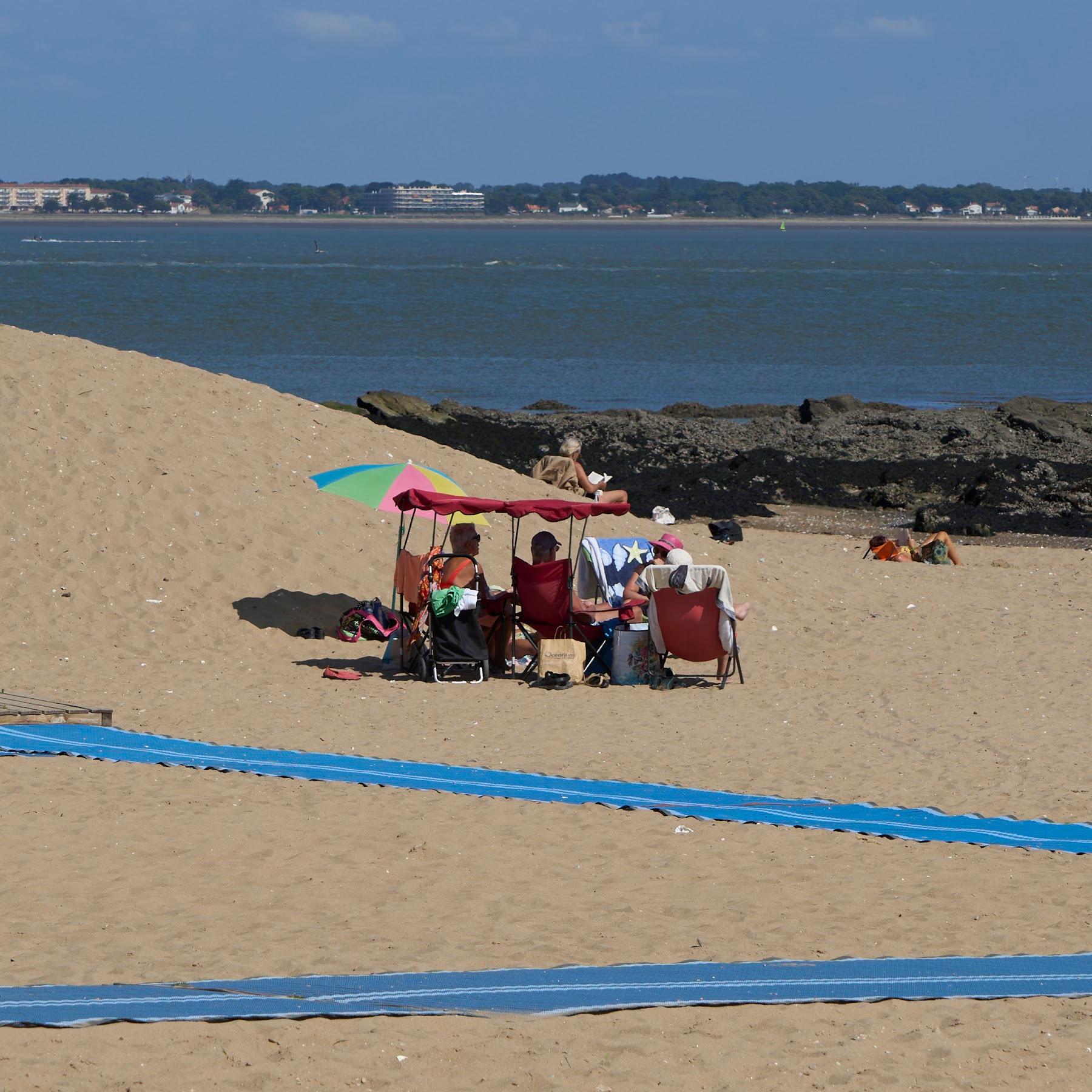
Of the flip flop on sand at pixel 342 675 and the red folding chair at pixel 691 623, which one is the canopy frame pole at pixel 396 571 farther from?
the red folding chair at pixel 691 623

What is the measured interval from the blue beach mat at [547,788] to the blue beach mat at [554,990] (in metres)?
1.88

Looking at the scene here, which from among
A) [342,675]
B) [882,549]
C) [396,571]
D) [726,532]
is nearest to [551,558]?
[396,571]

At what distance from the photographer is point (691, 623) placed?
37.9 feet

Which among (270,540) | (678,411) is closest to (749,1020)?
(270,540)

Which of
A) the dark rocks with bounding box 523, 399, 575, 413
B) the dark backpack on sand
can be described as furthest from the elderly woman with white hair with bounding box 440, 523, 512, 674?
the dark rocks with bounding box 523, 399, 575, 413

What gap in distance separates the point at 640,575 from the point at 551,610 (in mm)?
729

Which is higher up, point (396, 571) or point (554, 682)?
point (396, 571)

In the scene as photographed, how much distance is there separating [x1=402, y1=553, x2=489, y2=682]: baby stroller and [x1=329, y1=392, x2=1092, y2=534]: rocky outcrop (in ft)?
30.4

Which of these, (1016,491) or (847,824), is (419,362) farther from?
(847,824)

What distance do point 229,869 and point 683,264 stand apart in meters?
120

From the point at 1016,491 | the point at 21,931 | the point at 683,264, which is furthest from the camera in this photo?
the point at 683,264

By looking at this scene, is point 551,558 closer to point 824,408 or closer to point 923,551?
point 923,551

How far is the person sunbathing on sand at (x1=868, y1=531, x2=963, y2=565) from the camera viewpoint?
16312 mm

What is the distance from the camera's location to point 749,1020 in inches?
219
